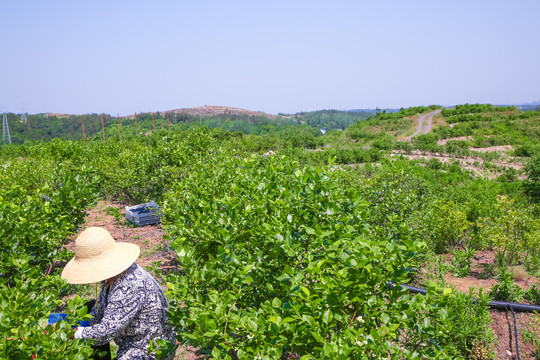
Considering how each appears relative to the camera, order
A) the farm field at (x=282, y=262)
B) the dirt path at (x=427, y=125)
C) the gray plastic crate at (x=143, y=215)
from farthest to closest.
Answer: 1. the dirt path at (x=427, y=125)
2. the gray plastic crate at (x=143, y=215)
3. the farm field at (x=282, y=262)

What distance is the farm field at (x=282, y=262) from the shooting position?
1.89 meters

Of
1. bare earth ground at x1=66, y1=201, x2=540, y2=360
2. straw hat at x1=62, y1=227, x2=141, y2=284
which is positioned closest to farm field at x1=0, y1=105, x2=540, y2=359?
bare earth ground at x1=66, y1=201, x2=540, y2=360

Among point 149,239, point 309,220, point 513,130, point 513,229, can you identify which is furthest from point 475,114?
point 309,220

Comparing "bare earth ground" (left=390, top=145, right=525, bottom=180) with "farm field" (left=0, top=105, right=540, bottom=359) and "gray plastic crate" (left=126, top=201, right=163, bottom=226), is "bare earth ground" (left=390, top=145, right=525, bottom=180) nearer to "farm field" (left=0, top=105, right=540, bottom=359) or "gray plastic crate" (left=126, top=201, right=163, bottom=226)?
"farm field" (left=0, top=105, right=540, bottom=359)

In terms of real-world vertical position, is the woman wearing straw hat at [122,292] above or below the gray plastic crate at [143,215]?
above

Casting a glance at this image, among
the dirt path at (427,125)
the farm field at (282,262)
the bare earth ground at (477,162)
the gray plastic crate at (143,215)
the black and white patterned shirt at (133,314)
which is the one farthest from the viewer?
the dirt path at (427,125)

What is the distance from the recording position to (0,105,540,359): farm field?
1.89 meters

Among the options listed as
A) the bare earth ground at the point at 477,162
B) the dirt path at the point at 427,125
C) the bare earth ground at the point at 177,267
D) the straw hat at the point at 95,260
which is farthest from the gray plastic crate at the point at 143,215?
the dirt path at the point at 427,125

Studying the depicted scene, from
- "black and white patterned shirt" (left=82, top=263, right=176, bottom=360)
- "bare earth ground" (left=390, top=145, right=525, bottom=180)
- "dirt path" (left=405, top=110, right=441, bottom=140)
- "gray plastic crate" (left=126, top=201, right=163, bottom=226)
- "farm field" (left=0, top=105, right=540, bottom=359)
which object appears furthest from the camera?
"dirt path" (left=405, top=110, right=441, bottom=140)

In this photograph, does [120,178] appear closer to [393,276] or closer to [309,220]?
[309,220]

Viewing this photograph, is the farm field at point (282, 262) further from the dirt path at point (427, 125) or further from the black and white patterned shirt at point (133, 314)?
the dirt path at point (427, 125)

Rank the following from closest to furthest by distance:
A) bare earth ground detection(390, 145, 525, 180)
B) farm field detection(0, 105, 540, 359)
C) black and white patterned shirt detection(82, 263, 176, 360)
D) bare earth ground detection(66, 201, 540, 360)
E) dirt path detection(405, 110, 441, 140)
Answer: farm field detection(0, 105, 540, 359) < black and white patterned shirt detection(82, 263, 176, 360) < bare earth ground detection(66, 201, 540, 360) < bare earth ground detection(390, 145, 525, 180) < dirt path detection(405, 110, 441, 140)

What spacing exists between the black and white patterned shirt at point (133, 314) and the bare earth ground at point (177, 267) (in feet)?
0.78

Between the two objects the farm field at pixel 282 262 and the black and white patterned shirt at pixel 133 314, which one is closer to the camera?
the farm field at pixel 282 262
